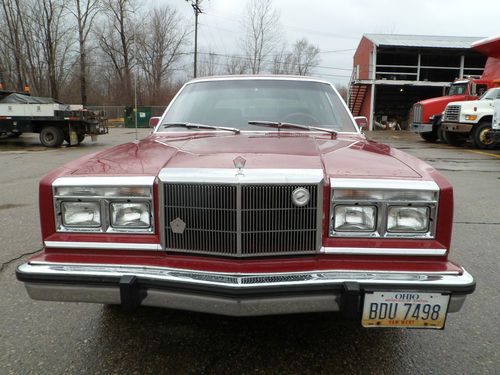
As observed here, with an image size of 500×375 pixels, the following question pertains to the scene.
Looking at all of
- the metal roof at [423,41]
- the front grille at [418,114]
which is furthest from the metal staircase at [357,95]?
the front grille at [418,114]

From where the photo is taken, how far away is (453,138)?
16328 mm

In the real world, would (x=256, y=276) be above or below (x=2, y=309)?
above

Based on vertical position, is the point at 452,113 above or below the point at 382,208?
above

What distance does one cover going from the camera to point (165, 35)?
41531mm

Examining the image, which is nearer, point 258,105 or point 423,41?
point 258,105

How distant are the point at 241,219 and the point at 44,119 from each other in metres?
14.0

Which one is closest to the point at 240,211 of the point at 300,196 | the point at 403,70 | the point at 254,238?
the point at 254,238

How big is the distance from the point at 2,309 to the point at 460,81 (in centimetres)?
1894

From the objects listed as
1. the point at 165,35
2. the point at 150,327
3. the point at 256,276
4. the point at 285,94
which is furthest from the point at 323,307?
the point at 165,35

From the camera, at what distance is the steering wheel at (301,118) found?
10.5ft

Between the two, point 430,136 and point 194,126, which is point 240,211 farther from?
point 430,136

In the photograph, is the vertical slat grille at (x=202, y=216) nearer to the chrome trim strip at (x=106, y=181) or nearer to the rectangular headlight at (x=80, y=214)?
the chrome trim strip at (x=106, y=181)

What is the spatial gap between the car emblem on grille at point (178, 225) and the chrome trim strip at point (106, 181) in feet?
0.70

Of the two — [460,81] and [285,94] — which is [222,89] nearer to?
[285,94]
